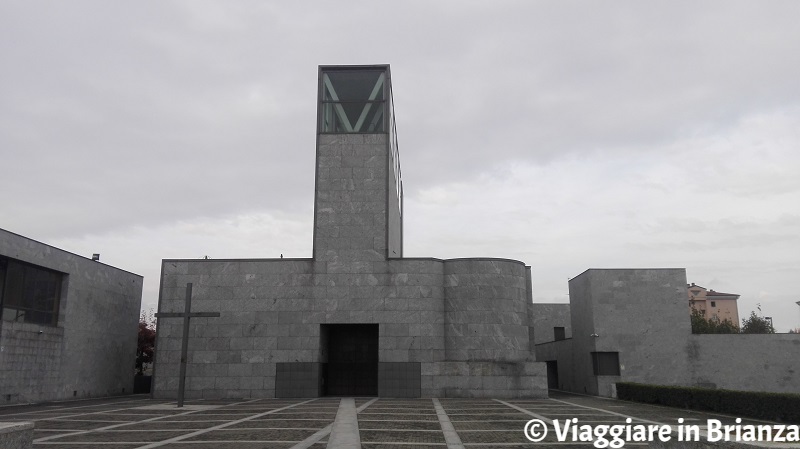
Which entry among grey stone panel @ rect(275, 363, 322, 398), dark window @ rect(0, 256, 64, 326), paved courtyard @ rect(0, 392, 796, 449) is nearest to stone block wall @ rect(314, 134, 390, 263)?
grey stone panel @ rect(275, 363, 322, 398)

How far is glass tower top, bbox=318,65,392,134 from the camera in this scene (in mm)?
35531

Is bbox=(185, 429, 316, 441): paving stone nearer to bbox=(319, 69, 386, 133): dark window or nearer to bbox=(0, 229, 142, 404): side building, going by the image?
bbox=(0, 229, 142, 404): side building

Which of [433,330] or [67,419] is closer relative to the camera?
[67,419]

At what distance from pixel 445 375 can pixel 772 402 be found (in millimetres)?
15657

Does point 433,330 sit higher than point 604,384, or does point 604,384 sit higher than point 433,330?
point 433,330

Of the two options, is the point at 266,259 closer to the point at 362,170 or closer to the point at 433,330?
the point at 362,170

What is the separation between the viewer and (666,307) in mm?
37000

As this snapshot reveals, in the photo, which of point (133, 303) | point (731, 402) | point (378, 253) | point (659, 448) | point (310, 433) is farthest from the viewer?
point (133, 303)

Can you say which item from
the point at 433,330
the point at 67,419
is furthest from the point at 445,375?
the point at 67,419

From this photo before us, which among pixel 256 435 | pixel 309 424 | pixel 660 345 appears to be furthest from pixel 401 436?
pixel 660 345

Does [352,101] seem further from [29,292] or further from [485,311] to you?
[29,292]

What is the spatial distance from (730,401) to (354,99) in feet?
84.4

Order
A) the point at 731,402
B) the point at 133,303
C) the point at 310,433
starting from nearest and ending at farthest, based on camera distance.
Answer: the point at 310,433, the point at 731,402, the point at 133,303

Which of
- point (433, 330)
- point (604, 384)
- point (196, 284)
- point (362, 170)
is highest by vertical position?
point (362, 170)
